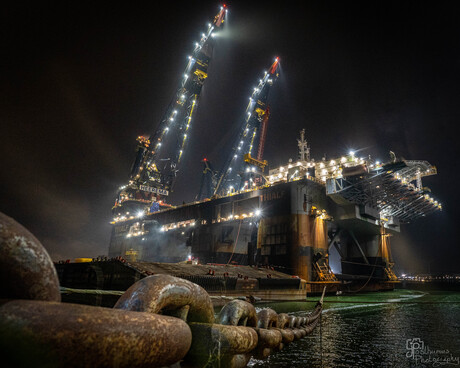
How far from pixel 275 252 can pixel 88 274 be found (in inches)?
807

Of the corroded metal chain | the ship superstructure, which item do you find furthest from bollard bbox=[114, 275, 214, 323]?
the ship superstructure

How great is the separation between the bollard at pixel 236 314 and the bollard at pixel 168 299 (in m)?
0.54

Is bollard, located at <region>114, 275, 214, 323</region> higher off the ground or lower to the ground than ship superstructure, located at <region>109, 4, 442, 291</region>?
lower

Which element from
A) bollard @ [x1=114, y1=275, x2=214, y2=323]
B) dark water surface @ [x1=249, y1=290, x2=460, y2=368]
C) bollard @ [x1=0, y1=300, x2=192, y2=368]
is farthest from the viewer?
dark water surface @ [x1=249, y1=290, x2=460, y2=368]

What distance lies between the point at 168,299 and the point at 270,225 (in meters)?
33.5

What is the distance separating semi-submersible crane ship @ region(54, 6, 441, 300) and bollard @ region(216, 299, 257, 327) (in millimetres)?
15376

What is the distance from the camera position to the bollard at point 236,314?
2824 millimetres

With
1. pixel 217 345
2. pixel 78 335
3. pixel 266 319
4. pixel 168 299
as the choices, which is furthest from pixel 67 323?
pixel 266 319

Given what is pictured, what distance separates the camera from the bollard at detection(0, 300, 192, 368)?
41.6 inches

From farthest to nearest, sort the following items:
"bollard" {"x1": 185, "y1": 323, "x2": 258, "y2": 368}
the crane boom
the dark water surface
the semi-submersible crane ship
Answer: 1. the crane boom
2. the semi-submersible crane ship
3. the dark water surface
4. "bollard" {"x1": 185, "y1": 323, "x2": 258, "y2": 368}

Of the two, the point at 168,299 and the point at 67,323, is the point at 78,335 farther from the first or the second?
the point at 168,299

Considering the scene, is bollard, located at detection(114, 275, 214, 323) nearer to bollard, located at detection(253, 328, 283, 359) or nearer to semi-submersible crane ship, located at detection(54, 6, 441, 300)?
bollard, located at detection(253, 328, 283, 359)

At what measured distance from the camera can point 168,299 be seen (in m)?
1.94

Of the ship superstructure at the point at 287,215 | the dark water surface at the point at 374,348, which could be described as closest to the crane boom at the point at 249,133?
the ship superstructure at the point at 287,215
